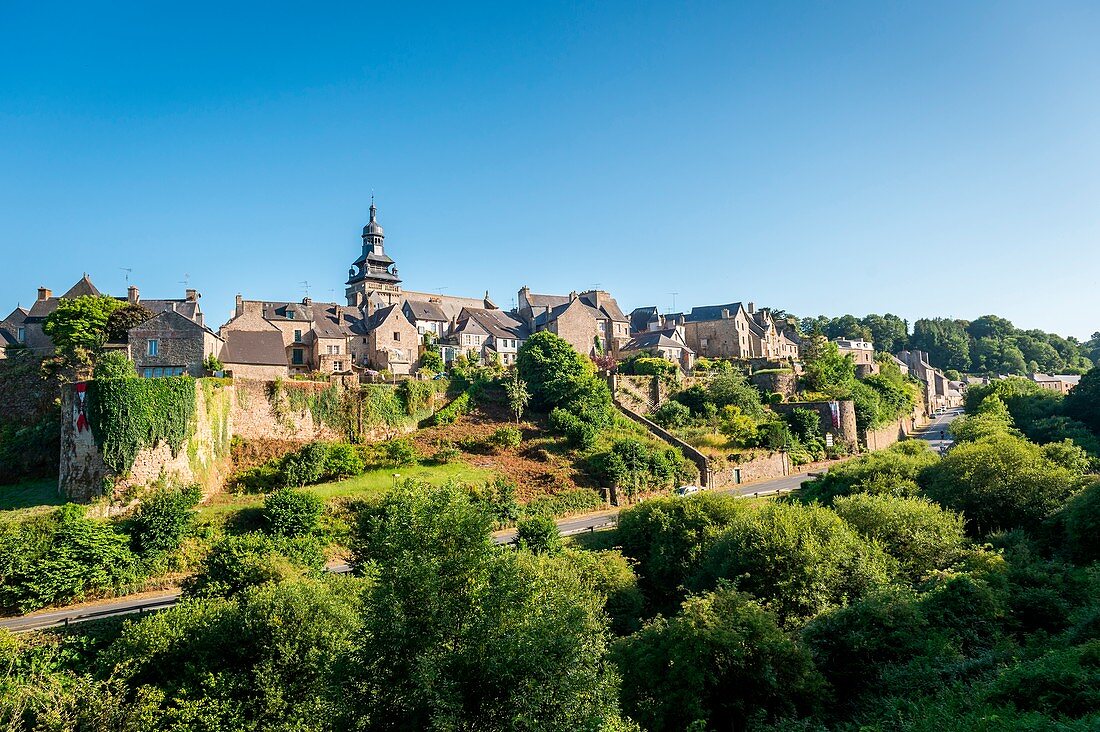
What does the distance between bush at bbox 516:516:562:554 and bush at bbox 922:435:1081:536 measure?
18.4 meters

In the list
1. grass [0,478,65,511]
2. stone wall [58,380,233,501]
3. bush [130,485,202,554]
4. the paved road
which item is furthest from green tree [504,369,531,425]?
the paved road

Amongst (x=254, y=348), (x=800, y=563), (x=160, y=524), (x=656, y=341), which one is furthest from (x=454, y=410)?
(x=656, y=341)

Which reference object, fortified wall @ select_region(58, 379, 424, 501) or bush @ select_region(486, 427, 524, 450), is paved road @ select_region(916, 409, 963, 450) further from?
fortified wall @ select_region(58, 379, 424, 501)

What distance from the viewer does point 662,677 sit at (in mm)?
17469

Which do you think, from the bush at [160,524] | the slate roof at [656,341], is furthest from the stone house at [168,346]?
the slate roof at [656,341]

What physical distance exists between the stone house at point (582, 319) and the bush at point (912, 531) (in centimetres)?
→ 4029

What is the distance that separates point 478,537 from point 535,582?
2131mm

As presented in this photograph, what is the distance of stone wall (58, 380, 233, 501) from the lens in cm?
2855

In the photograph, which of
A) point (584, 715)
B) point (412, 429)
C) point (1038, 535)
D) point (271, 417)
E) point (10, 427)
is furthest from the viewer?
point (412, 429)

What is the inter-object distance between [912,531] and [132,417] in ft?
113

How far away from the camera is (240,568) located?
23.8 metres

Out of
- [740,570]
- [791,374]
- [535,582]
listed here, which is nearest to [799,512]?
[740,570]

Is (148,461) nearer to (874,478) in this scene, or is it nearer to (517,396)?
(517,396)

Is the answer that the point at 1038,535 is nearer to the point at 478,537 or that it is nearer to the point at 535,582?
the point at 535,582
